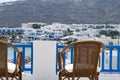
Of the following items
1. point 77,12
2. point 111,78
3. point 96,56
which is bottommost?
point 111,78

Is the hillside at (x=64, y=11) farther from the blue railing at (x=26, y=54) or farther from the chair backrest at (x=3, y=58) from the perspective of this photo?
the chair backrest at (x=3, y=58)

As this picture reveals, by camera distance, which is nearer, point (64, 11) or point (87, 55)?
point (87, 55)

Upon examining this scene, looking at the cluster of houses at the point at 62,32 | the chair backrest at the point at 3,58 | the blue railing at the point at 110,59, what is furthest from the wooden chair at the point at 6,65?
the cluster of houses at the point at 62,32

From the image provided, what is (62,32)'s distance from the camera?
823cm

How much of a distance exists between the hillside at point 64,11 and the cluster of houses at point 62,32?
81 centimetres

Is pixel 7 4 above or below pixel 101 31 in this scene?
above

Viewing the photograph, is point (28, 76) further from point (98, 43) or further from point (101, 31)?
point (101, 31)

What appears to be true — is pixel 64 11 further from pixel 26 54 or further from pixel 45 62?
pixel 45 62

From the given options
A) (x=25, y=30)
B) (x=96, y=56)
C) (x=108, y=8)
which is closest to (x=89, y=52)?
(x=96, y=56)

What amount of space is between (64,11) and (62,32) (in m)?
1.93

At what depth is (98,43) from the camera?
483cm

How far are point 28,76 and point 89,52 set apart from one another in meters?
1.90

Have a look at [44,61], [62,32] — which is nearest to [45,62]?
[44,61]

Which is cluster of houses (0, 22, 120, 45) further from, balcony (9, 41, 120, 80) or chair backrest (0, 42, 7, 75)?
chair backrest (0, 42, 7, 75)
